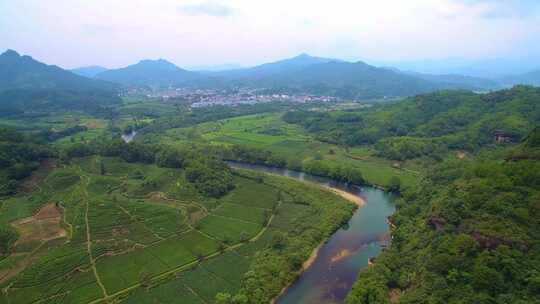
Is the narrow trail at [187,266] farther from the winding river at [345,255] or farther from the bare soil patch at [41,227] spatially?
the bare soil patch at [41,227]

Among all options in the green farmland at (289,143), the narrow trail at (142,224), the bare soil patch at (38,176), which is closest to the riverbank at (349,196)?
the green farmland at (289,143)

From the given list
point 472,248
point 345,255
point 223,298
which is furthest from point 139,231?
point 472,248

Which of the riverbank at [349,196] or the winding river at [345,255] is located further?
the riverbank at [349,196]

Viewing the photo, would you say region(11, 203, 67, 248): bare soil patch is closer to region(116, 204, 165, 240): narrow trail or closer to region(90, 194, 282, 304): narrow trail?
region(116, 204, 165, 240): narrow trail

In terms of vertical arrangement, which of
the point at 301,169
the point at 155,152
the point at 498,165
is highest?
the point at 498,165

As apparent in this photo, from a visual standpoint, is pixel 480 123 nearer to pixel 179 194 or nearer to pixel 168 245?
pixel 179 194

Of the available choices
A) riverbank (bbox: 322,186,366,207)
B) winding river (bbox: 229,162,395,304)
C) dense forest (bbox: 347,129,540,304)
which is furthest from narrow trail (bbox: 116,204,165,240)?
riverbank (bbox: 322,186,366,207)

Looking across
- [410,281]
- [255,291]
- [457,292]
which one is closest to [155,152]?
[255,291]
